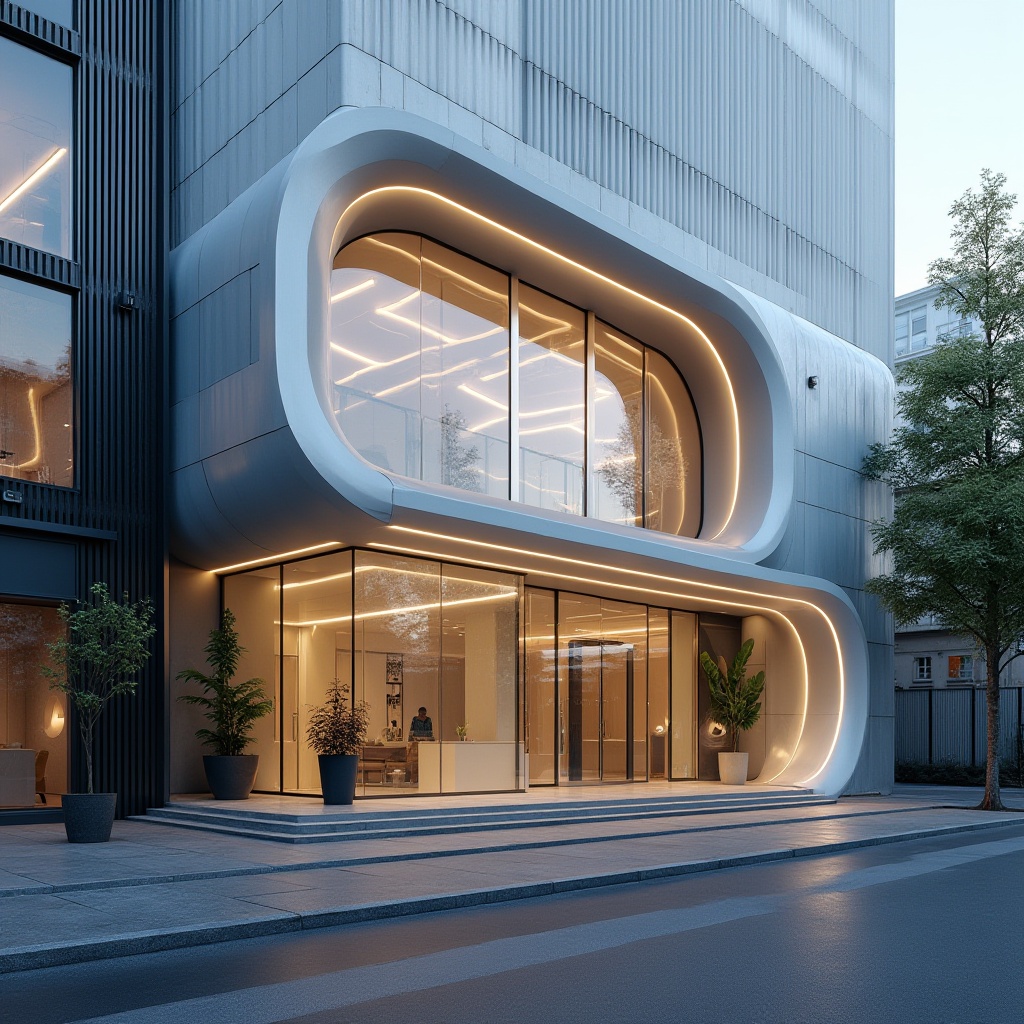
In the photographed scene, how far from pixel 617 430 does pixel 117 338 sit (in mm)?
10265

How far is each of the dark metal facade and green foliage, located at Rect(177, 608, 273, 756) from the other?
0.72m

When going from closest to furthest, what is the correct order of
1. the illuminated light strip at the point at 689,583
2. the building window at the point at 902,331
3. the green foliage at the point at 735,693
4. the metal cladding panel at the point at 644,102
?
the illuminated light strip at the point at 689,583 → the metal cladding panel at the point at 644,102 → the green foliage at the point at 735,693 → the building window at the point at 902,331

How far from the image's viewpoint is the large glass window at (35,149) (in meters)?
17.7

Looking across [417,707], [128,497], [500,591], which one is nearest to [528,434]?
[500,591]

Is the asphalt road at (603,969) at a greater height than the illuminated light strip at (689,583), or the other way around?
the illuminated light strip at (689,583)

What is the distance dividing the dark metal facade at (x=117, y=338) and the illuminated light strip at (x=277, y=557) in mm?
1460

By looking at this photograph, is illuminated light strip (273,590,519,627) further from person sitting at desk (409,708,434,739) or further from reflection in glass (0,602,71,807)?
reflection in glass (0,602,71,807)

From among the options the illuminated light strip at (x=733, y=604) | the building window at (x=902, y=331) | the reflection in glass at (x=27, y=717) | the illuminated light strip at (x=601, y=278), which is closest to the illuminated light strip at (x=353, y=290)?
the illuminated light strip at (x=601, y=278)

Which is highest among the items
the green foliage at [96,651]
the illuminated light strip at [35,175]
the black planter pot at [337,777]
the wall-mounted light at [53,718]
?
the illuminated light strip at [35,175]

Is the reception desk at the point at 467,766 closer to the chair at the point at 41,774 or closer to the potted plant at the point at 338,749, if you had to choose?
the potted plant at the point at 338,749

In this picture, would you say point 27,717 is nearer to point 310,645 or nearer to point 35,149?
point 310,645

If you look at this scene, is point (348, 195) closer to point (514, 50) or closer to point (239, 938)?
point (514, 50)

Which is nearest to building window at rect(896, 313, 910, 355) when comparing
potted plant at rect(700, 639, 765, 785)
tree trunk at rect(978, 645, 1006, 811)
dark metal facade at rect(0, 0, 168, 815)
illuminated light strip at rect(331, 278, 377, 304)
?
tree trunk at rect(978, 645, 1006, 811)

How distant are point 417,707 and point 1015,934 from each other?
11.2 meters
